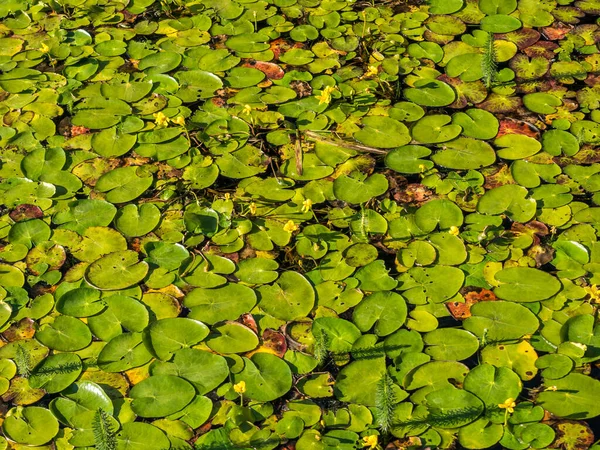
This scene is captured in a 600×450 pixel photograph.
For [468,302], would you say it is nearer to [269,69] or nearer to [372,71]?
[372,71]

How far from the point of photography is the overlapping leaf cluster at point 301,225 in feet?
10.4

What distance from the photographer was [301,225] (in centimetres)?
395

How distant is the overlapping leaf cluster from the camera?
318cm

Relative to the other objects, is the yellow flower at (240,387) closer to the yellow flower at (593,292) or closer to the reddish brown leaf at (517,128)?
the yellow flower at (593,292)

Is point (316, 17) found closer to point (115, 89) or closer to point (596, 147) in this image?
point (115, 89)

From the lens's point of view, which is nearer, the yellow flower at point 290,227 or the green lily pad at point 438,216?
the yellow flower at point 290,227

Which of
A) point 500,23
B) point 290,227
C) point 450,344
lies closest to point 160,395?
point 290,227

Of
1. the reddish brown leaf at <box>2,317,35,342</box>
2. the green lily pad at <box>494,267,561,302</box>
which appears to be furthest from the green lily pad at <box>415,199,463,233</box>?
the reddish brown leaf at <box>2,317,35,342</box>

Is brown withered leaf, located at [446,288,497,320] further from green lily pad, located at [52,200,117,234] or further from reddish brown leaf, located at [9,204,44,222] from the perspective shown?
reddish brown leaf, located at [9,204,44,222]

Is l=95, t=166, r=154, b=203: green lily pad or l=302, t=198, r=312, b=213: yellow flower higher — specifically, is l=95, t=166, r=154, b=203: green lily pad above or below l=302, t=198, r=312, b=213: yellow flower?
below

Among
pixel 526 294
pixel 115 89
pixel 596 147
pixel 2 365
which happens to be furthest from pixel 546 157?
pixel 2 365

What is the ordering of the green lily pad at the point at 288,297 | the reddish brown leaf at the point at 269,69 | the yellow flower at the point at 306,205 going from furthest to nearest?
the reddish brown leaf at the point at 269,69 < the yellow flower at the point at 306,205 < the green lily pad at the point at 288,297

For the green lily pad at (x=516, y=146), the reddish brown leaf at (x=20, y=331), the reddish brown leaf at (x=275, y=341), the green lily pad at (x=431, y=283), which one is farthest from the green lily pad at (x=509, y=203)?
the reddish brown leaf at (x=20, y=331)

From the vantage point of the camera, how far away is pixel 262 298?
3600 millimetres
